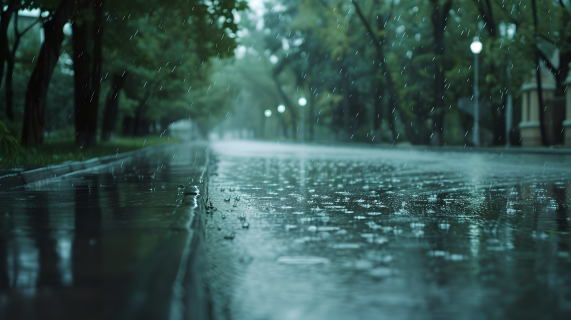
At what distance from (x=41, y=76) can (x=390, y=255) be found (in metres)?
19.9

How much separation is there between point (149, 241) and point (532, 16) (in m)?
35.4

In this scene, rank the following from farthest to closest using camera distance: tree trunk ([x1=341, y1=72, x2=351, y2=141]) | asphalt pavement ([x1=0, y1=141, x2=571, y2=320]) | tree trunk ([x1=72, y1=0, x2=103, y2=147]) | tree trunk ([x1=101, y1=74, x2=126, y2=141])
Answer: tree trunk ([x1=341, y1=72, x2=351, y2=141]) < tree trunk ([x1=101, y1=74, x2=126, y2=141]) < tree trunk ([x1=72, y1=0, x2=103, y2=147]) < asphalt pavement ([x1=0, y1=141, x2=571, y2=320])

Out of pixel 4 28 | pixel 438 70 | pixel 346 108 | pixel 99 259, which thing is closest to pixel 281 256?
pixel 99 259

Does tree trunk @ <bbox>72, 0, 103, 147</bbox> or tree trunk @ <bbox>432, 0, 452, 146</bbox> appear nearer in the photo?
tree trunk @ <bbox>72, 0, 103, 147</bbox>

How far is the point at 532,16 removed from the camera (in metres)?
37.4

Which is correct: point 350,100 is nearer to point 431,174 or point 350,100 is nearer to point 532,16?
point 532,16

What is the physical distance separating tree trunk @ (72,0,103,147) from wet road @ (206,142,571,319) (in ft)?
57.9

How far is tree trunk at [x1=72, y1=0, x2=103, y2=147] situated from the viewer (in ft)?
91.6

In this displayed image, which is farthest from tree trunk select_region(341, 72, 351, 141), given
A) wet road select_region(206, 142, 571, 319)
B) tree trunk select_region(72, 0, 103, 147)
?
wet road select_region(206, 142, 571, 319)

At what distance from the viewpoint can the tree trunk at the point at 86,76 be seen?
2792 centimetres

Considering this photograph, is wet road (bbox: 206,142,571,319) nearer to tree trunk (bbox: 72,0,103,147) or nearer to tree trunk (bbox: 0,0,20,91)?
tree trunk (bbox: 0,0,20,91)

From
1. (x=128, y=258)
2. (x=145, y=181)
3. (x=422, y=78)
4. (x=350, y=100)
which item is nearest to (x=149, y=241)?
(x=128, y=258)

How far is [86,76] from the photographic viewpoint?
2812cm

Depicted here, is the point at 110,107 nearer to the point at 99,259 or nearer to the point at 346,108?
the point at 346,108
